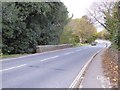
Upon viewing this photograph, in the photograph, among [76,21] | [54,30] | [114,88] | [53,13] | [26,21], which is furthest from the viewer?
[76,21]

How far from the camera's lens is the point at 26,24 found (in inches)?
1805

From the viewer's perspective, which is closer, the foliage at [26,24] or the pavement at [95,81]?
the pavement at [95,81]

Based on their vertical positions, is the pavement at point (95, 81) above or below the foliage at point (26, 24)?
below

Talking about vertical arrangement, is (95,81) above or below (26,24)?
below

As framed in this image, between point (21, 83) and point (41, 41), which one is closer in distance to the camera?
point (21, 83)

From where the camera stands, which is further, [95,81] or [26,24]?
[26,24]

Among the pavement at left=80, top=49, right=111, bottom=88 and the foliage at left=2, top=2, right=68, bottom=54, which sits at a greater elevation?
the foliage at left=2, top=2, right=68, bottom=54

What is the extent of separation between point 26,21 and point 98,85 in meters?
33.5

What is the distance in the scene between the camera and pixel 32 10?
140 ft

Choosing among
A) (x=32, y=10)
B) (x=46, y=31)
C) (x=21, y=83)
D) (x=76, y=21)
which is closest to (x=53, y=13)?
(x=46, y=31)

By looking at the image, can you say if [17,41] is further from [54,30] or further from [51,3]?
[54,30]

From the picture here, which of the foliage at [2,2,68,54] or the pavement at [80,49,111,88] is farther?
the foliage at [2,2,68,54]

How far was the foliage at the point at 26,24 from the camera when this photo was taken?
38.0m

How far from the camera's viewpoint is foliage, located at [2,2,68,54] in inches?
1497
